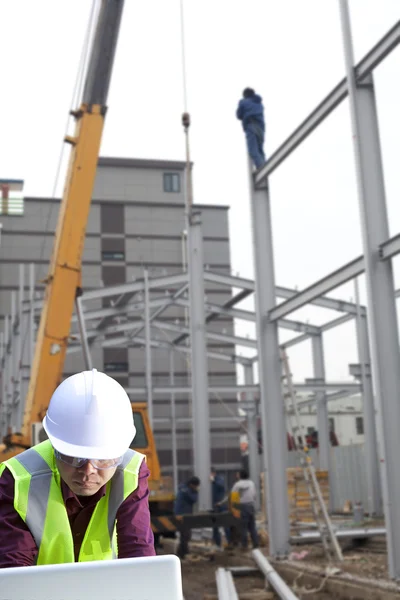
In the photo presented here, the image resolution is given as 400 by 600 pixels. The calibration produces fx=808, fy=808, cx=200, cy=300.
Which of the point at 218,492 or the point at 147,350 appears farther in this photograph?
the point at 147,350

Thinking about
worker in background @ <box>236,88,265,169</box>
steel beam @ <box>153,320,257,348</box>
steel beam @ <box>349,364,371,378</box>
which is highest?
worker in background @ <box>236,88,265,169</box>

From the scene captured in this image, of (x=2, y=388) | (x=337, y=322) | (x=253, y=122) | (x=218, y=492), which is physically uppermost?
(x=253, y=122)

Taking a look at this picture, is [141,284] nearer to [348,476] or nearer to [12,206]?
[348,476]

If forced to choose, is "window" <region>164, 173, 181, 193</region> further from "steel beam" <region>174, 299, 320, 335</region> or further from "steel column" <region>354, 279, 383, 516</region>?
"steel column" <region>354, 279, 383, 516</region>

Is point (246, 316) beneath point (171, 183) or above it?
beneath

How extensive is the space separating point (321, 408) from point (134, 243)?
13.3 metres

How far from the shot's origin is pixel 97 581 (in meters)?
1.44

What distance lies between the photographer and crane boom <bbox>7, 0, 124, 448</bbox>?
1121cm

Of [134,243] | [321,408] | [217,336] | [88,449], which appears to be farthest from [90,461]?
[134,243]

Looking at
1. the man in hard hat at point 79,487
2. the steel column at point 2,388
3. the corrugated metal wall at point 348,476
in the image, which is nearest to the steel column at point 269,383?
the man in hard hat at point 79,487

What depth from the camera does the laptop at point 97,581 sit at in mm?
1434

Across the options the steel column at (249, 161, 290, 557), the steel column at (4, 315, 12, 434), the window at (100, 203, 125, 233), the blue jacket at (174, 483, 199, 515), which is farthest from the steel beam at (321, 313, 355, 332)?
the window at (100, 203, 125, 233)

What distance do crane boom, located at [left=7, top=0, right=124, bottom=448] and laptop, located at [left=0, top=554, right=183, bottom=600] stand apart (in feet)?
31.7

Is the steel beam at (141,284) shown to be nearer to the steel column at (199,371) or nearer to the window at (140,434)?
the steel column at (199,371)
